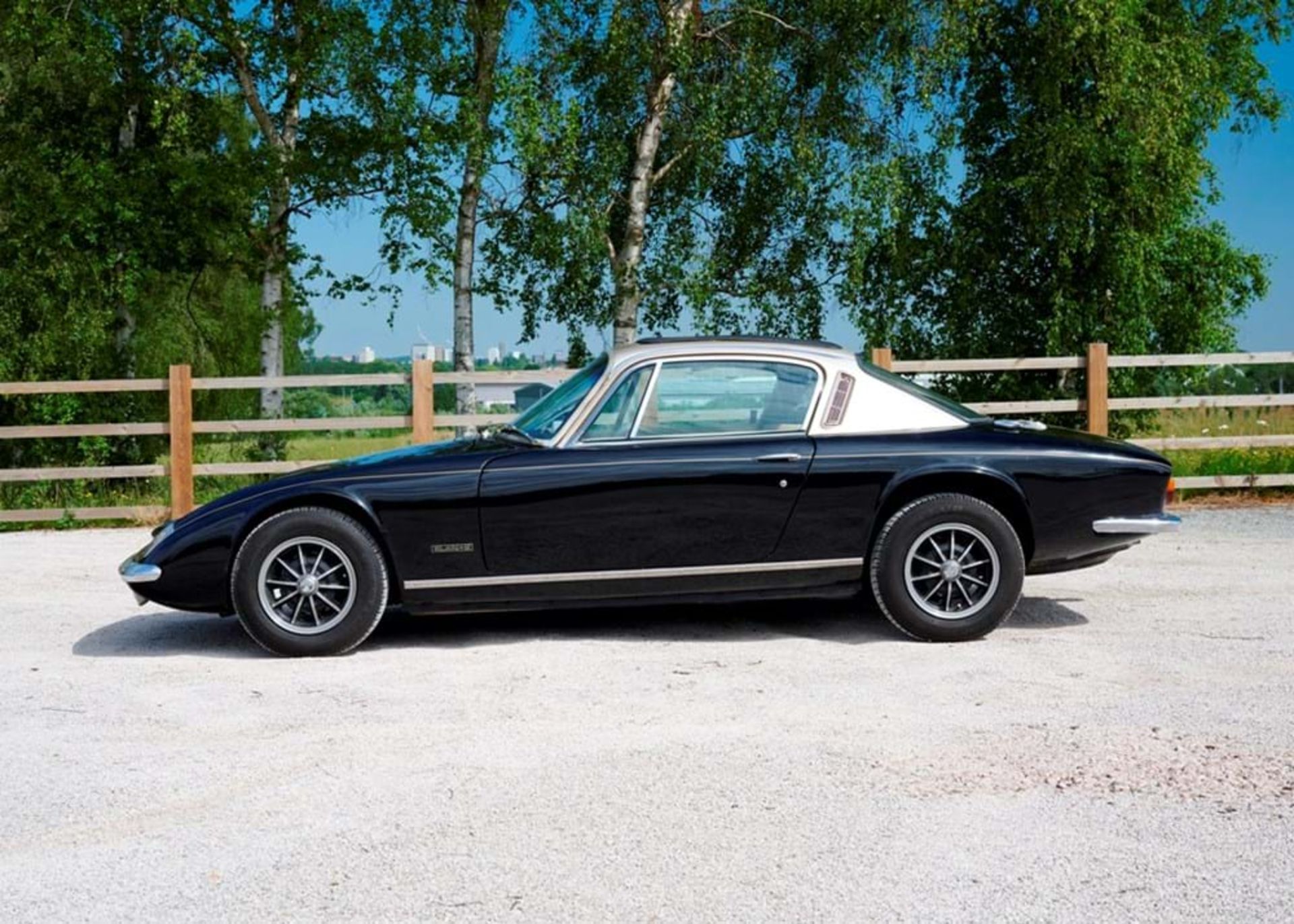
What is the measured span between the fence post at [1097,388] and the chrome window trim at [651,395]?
294 inches

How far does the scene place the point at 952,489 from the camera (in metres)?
6.63

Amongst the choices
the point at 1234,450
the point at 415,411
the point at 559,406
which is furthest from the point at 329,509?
the point at 1234,450

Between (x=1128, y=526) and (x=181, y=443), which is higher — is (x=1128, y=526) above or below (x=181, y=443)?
below

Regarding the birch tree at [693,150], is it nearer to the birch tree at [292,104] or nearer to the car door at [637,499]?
the birch tree at [292,104]

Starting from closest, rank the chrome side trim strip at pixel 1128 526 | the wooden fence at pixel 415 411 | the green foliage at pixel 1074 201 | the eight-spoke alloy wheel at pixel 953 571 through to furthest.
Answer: the eight-spoke alloy wheel at pixel 953 571 → the chrome side trim strip at pixel 1128 526 → the wooden fence at pixel 415 411 → the green foliage at pixel 1074 201

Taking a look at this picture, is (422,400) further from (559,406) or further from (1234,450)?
(1234,450)

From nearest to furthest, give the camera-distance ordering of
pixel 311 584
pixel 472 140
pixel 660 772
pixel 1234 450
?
pixel 660 772 < pixel 311 584 < pixel 1234 450 < pixel 472 140

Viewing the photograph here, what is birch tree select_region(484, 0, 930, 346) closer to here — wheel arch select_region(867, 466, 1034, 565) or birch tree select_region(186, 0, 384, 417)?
birch tree select_region(186, 0, 384, 417)

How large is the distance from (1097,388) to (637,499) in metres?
8.33

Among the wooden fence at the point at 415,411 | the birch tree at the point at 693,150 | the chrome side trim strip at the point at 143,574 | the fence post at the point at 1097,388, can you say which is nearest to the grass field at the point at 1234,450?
the wooden fence at the point at 415,411

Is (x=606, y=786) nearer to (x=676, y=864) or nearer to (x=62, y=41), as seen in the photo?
(x=676, y=864)

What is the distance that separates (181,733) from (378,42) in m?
17.5

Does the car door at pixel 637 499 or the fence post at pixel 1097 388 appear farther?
the fence post at pixel 1097 388

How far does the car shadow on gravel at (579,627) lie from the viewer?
→ 6.83 metres
